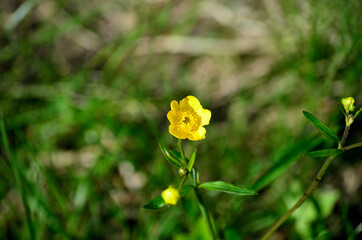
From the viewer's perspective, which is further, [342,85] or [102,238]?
[342,85]

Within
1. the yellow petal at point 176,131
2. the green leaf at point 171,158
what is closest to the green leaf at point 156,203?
the green leaf at point 171,158

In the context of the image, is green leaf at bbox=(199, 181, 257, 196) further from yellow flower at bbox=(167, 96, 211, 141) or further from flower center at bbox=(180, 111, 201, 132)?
flower center at bbox=(180, 111, 201, 132)

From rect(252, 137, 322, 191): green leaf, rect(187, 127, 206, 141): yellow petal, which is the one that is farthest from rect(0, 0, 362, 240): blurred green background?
rect(187, 127, 206, 141): yellow petal

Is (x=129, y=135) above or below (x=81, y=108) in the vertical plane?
below

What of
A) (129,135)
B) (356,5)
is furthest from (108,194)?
(356,5)

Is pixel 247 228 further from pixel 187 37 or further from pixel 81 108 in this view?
pixel 187 37

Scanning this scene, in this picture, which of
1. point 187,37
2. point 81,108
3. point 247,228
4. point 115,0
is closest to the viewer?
point 247,228

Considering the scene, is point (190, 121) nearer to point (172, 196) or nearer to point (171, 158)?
point (171, 158)
